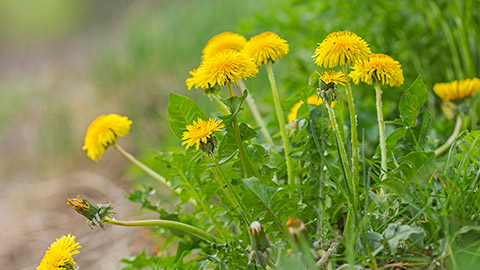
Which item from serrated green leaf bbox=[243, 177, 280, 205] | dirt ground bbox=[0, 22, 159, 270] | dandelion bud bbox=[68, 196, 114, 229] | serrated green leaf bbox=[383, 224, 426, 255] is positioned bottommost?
serrated green leaf bbox=[383, 224, 426, 255]

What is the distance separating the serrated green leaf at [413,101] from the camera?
897mm

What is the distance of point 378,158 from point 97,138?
690mm

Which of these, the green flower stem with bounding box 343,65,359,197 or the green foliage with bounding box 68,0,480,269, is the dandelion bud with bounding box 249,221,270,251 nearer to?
the green foliage with bounding box 68,0,480,269

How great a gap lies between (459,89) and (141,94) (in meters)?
2.14

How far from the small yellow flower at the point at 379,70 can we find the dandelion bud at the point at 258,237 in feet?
1.19

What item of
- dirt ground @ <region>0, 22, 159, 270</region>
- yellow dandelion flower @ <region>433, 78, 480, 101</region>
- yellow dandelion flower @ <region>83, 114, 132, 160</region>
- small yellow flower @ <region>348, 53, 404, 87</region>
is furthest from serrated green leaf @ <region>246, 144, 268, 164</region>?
dirt ground @ <region>0, 22, 159, 270</region>

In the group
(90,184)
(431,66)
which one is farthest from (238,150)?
(90,184)

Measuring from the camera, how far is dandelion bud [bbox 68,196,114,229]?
770 mm

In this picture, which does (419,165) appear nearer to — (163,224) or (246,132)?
(246,132)

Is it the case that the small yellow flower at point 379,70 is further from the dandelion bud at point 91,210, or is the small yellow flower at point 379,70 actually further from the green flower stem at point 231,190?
the dandelion bud at point 91,210

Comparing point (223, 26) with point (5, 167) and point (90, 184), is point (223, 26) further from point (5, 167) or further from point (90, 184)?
point (5, 167)

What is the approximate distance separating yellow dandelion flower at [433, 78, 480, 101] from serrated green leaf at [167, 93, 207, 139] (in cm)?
72

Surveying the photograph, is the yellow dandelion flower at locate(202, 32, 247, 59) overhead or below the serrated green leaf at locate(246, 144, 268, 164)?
overhead

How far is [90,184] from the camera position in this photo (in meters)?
2.43
